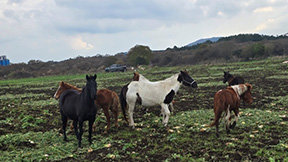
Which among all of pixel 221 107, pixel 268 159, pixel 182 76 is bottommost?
pixel 268 159

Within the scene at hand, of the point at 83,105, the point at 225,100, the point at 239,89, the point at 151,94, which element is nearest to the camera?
the point at 83,105

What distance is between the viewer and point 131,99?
1073 centimetres

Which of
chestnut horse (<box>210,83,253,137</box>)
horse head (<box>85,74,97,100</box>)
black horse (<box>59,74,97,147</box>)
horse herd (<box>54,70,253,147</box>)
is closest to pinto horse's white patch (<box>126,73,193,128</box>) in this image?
horse herd (<box>54,70,253,147</box>)

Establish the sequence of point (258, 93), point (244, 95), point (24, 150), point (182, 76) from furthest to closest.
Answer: point (258, 93) < point (182, 76) < point (244, 95) < point (24, 150)

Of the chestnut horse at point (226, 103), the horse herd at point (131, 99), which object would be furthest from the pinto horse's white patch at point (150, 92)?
the chestnut horse at point (226, 103)

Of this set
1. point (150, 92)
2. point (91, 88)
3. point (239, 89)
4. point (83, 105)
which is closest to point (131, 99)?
point (150, 92)

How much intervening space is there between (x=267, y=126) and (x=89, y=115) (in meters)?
6.70

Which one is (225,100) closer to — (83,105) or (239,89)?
(239,89)

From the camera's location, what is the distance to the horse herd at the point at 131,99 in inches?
333

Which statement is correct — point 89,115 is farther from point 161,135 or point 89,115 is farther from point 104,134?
point 161,135

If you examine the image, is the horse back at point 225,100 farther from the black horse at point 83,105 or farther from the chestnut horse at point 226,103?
the black horse at point 83,105

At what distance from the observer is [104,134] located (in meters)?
9.88

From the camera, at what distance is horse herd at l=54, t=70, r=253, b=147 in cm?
847

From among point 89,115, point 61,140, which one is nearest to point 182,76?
point 89,115
